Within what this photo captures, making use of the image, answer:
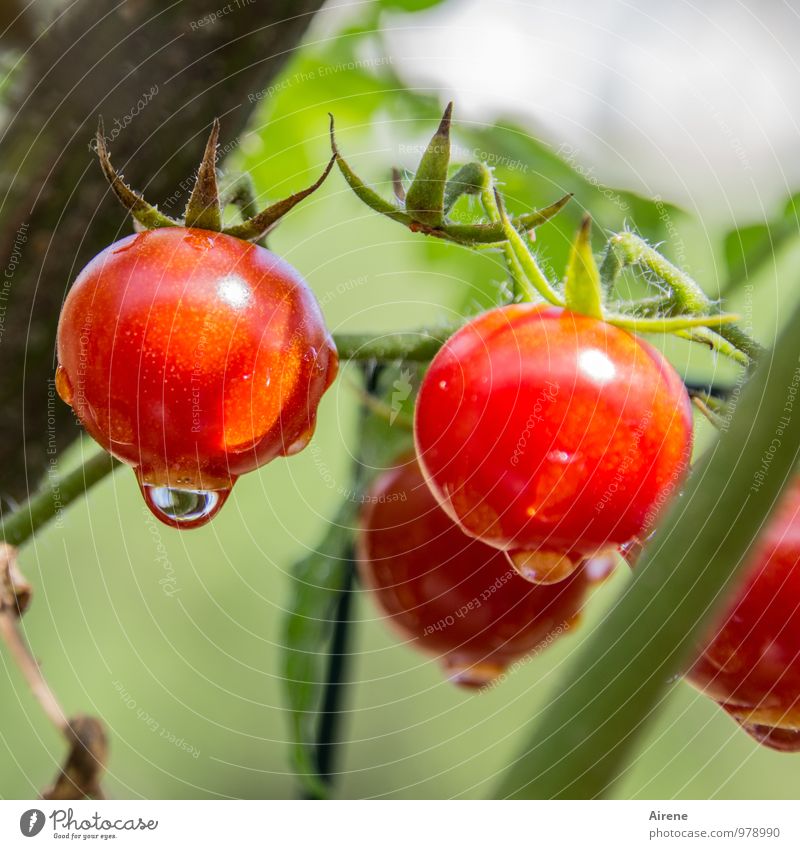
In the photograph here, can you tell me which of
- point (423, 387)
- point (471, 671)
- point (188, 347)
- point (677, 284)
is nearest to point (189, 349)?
point (188, 347)

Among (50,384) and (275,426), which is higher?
(50,384)

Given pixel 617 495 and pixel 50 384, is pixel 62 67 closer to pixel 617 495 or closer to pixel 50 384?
Result: pixel 50 384

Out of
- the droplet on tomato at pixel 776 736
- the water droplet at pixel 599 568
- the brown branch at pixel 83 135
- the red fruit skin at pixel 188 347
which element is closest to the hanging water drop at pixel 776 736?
the droplet on tomato at pixel 776 736

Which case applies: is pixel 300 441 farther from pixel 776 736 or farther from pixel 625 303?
pixel 776 736

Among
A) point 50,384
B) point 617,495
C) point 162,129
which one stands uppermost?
point 162,129

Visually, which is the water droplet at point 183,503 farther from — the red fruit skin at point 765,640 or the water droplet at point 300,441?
the red fruit skin at point 765,640

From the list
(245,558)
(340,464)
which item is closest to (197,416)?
(340,464)
